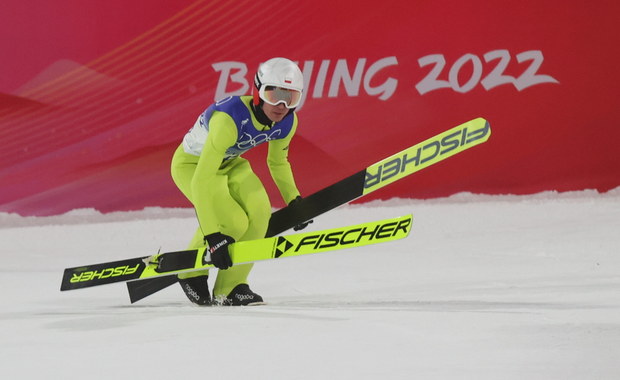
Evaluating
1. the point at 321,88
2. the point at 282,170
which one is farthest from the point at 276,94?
the point at 321,88

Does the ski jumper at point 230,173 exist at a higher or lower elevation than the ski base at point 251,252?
higher

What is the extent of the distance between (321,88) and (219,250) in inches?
119

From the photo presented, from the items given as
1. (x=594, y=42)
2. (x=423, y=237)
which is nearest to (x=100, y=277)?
(x=423, y=237)

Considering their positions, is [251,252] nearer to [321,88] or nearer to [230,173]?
[230,173]

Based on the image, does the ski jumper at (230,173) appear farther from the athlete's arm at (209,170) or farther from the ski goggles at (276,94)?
the ski goggles at (276,94)

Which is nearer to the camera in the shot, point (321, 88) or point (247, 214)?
point (247, 214)

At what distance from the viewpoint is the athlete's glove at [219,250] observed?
3902 mm

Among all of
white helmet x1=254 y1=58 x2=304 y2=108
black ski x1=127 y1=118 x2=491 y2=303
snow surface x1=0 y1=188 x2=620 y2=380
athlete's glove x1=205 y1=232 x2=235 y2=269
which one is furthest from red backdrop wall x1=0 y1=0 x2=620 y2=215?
athlete's glove x1=205 y1=232 x2=235 y2=269

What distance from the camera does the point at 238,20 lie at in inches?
261

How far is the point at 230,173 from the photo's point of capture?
14.2 feet

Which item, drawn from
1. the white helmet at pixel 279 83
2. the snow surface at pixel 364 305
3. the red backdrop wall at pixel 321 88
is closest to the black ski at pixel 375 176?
the snow surface at pixel 364 305

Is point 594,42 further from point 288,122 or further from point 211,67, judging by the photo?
point 288,122

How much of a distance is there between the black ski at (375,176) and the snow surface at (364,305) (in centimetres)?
30

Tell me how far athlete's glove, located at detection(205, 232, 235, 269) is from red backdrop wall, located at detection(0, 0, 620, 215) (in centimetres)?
281
